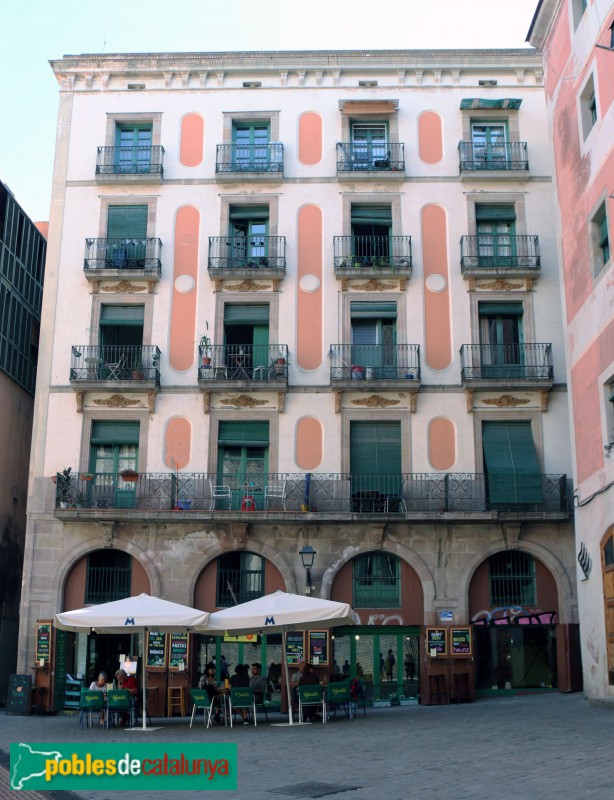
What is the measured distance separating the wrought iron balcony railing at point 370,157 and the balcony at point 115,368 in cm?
832

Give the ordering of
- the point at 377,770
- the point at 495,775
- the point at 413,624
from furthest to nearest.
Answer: the point at 413,624
the point at 377,770
the point at 495,775

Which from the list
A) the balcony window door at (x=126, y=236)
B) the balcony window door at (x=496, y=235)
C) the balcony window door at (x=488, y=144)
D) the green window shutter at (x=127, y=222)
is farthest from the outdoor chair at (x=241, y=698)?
the balcony window door at (x=488, y=144)

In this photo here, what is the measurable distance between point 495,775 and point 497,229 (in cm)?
2109

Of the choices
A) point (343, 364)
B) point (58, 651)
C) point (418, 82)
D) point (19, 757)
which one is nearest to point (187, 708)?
point (58, 651)

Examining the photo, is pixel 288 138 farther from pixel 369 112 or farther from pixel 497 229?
pixel 497 229

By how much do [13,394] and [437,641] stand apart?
16.2 m

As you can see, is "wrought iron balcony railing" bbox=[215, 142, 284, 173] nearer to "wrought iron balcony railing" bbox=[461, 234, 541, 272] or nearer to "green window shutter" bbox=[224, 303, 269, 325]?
"green window shutter" bbox=[224, 303, 269, 325]

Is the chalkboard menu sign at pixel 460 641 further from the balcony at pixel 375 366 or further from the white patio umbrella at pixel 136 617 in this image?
the white patio umbrella at pixel 136 617

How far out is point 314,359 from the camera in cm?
2897

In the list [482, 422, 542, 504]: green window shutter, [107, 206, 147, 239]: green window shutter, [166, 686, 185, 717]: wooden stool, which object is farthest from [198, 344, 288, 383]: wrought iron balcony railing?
[166, 686, 185, 717]: wooden stool

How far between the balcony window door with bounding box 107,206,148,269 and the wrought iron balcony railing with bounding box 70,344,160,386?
257 cm

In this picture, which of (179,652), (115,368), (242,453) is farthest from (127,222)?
(179,652)

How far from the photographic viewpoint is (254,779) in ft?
41.8

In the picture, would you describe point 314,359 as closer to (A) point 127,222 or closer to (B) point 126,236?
(B) point 126,236
